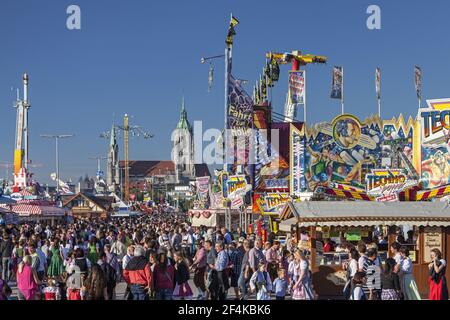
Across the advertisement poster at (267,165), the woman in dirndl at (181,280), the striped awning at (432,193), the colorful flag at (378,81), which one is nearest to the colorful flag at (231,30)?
the advertisement poster at (267,165)

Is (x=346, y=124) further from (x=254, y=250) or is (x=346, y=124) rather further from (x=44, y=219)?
(x=44, y=219)

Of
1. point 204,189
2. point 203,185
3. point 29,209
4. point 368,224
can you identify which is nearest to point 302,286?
point 368,224

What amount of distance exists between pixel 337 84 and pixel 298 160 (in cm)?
887

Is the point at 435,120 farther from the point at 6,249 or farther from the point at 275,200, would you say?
the point at 6,249

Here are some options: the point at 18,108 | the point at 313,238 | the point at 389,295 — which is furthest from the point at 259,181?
the point at 18,108

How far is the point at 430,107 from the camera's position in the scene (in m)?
31.2

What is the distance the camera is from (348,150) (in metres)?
32.4

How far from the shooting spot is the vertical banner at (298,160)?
32562mm

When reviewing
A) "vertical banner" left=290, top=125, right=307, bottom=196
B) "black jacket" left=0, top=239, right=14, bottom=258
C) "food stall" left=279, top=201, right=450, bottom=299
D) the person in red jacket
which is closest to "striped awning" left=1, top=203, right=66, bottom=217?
"vertical banner" left=290, top=125, right=307, bottom=196

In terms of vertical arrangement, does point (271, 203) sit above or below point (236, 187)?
below

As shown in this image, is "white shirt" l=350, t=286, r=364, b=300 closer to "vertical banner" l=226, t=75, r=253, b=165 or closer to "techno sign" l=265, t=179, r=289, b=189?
"techno sign" l=265, t=179, r=289, b=189

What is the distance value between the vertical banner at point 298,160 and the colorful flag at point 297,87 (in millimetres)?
6498
